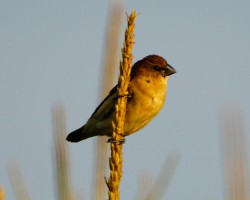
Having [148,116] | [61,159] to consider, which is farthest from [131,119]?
[61,159]

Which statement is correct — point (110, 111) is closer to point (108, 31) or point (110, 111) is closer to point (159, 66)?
point (159, 66)

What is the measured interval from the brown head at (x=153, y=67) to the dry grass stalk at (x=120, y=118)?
97.8 inches

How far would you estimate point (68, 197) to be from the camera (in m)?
1.00

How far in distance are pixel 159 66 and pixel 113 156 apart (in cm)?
307

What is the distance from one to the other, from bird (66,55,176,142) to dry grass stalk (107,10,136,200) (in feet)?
6.37

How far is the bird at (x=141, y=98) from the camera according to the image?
3900 millimetres

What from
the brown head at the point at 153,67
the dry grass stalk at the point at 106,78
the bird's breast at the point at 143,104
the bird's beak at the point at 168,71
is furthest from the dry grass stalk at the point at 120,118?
the bird's beak at the point at 168,71

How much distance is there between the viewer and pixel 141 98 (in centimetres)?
388

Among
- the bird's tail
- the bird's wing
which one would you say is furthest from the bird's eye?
the bird's tail

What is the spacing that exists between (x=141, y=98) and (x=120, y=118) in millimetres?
2214

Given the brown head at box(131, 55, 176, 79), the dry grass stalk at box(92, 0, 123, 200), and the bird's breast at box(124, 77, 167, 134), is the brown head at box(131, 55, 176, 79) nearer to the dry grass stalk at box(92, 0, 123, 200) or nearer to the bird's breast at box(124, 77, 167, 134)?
the bird's breast at box(124, 77, 167, 134)

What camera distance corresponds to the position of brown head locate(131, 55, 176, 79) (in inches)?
169

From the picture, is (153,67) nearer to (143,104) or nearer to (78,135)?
(143,104)

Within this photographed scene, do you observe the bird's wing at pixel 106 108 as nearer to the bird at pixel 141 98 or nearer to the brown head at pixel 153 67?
the bird at pixel 141 98
